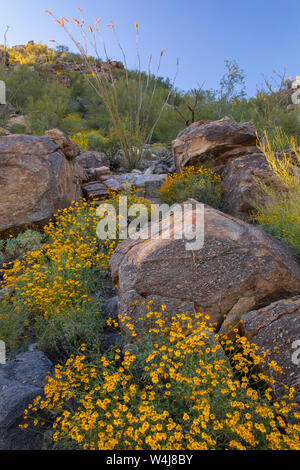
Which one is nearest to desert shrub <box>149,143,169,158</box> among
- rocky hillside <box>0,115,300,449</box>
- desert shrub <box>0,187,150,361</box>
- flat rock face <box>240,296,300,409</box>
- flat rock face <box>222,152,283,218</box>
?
flat rock face <box>222,152,283,218</box>

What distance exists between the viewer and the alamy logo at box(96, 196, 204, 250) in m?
3.45

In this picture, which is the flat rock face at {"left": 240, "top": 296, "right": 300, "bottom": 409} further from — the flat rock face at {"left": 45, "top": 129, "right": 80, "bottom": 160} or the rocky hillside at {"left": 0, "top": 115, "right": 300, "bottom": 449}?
the flat rock face at {"left": 45, "top": 129, "right": 80, "bottom": 160}

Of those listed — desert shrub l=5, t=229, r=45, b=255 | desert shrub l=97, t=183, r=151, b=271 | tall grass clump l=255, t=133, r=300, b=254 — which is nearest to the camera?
tall grass clump l=255, t=133, r=300, b=254

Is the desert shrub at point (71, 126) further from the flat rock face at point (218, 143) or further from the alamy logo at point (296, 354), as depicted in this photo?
the alamy logo at point (296, 354)

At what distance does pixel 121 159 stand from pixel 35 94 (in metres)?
8.71

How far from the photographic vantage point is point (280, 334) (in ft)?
9.04

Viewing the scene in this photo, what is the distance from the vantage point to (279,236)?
413 cm

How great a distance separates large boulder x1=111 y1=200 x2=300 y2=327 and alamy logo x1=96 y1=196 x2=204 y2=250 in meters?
0.05

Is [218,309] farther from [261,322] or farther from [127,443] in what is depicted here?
[127,443]

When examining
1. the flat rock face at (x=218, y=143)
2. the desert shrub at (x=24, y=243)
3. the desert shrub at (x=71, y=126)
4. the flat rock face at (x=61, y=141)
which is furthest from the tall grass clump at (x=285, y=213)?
the desert shrub at (x=71, y=126)

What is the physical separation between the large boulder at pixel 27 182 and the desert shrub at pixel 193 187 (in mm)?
2029

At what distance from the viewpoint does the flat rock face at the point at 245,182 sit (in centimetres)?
559

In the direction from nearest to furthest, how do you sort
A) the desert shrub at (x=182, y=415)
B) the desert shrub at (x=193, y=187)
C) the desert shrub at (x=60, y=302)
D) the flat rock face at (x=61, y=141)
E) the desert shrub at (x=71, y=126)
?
the desert shrub at (x=182, y=415)
the desert shrub at (x=60, y=302)
the desert shrub at (x=193, y=187)
the flat rock face at (x=61, y=141)
the desert shrub at (x=71, y=126)
